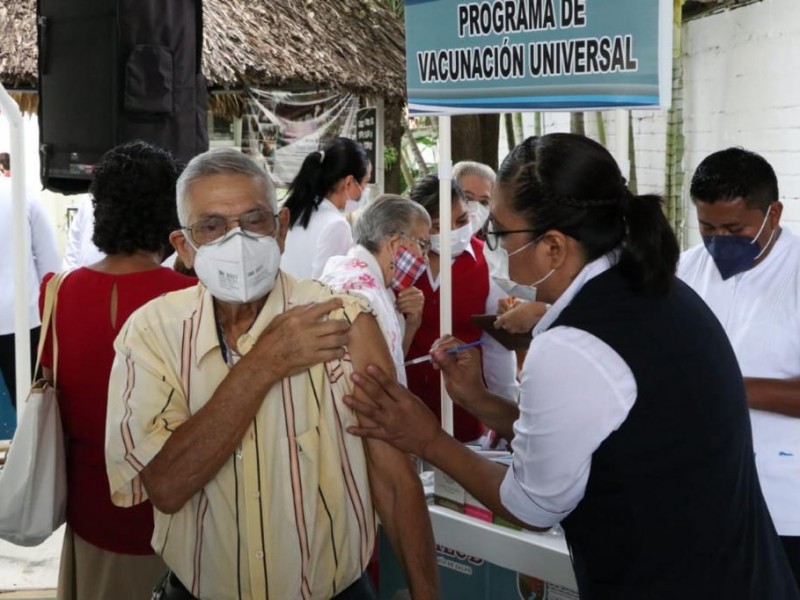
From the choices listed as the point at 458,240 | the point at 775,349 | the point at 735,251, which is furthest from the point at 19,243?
the point at 775,349

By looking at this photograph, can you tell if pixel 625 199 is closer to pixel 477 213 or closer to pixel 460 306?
pixel 460 306

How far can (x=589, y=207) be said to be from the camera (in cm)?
183

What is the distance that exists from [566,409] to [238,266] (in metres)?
0.68

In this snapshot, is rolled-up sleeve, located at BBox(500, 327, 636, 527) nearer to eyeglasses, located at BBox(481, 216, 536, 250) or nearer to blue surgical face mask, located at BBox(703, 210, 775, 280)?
eyeglasses, located at BBox(481, 216, 536, 250)

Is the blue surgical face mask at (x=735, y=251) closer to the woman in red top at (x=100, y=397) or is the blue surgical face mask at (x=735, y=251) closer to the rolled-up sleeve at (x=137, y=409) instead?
the woman in red top at (x=100, y=397)

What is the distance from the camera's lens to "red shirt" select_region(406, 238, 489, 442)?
4.16 meters

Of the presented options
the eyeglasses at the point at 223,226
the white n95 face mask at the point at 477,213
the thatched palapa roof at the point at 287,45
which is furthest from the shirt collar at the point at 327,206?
the thatched palapa roof at the point at 287,45

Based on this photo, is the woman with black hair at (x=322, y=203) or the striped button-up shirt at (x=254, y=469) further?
the woman with black hair at (x=322, y=203)

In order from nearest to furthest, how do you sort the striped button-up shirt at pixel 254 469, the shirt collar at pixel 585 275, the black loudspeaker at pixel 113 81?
the shirt collar at pixel 585 275, the striped button-up shirt at pixel 254 469, the black loudspeaker at pixel 113 81

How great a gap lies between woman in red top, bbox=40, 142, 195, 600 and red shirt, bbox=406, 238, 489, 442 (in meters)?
1.75

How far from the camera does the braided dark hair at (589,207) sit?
183 cm

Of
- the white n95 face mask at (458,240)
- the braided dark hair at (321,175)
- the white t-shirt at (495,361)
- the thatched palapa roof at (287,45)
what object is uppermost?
the thatched palapa roof at (287,45)

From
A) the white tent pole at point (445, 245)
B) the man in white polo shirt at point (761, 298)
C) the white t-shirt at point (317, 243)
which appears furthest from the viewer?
the white t-shirt at point (317, 243)

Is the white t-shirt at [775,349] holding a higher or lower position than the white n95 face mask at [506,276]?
lower
